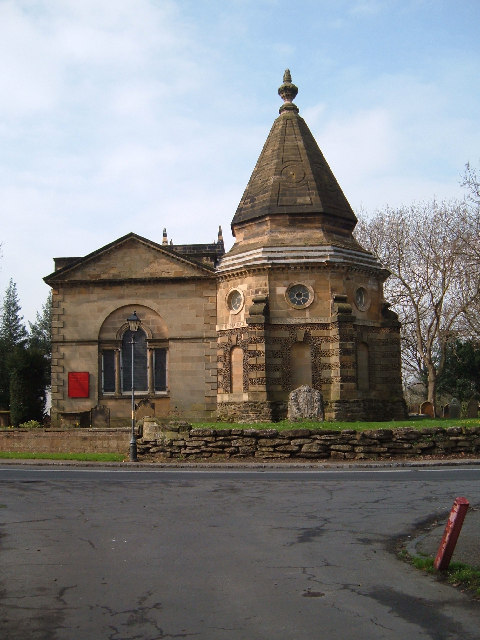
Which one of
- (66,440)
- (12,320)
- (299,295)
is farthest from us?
(12,320)

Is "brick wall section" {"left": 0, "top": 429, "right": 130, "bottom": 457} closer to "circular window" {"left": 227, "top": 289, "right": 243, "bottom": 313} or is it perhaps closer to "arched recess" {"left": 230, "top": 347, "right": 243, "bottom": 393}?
"arched recess" {"left": 230, "top": 347, "right": 243, "bottom": 393}

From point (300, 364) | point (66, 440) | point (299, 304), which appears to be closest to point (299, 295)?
point (299, 304)

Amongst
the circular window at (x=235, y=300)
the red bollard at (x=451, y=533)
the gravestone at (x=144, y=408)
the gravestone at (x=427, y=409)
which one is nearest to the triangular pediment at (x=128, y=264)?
the circular window at (x=235, y=300)

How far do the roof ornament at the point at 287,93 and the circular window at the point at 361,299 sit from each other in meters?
9.10

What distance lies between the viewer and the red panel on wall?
102ft

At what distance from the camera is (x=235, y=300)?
2991 centimetres

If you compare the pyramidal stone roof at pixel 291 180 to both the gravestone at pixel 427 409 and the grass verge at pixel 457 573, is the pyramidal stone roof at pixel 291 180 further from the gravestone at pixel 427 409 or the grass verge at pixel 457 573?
the grass verge at pixel 457 573

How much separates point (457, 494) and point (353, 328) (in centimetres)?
1499

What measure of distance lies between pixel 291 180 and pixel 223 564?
23985mm

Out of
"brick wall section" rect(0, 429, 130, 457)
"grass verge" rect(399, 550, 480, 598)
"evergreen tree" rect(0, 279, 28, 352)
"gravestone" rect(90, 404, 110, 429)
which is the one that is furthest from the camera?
"evergreen tree" rect(0, 279, 28, 352)

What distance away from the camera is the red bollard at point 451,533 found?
7.64 meters

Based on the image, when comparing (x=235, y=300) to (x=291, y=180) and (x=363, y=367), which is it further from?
(x=363, y=367)

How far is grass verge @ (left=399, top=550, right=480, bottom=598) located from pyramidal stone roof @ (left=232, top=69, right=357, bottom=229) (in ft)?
73.9

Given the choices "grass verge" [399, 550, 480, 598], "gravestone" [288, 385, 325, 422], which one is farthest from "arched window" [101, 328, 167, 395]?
"grass verge" [399, 550, 480, 598]
